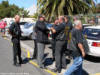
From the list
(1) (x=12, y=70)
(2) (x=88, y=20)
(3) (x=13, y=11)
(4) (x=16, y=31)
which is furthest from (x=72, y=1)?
(3) (x=13, y=11)

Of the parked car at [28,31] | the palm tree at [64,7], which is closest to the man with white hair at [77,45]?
the palm tree at [64,7]

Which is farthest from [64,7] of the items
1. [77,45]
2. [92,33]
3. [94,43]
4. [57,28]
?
[77,45]

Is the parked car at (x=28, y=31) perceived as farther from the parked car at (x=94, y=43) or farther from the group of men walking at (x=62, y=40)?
the group of men walking at (x=62, y=40)

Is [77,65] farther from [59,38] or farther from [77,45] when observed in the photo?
[59,38]

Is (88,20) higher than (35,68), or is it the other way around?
(88,20)

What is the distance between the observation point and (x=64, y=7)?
1270 centimetres

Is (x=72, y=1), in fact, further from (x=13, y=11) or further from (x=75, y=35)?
(x=13, y=11)

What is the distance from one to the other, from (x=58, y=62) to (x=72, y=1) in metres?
7.58

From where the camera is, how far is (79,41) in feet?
14.1

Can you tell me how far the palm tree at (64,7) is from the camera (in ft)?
40.4

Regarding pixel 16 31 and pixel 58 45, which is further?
pixel 16 31

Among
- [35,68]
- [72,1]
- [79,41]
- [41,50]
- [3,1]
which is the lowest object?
[35,68]

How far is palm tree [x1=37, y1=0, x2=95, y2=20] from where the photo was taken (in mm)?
12313

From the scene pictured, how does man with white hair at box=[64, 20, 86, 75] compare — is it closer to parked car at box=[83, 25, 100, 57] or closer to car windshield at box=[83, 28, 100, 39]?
parked car at box=[83, 25, 100, 57]
